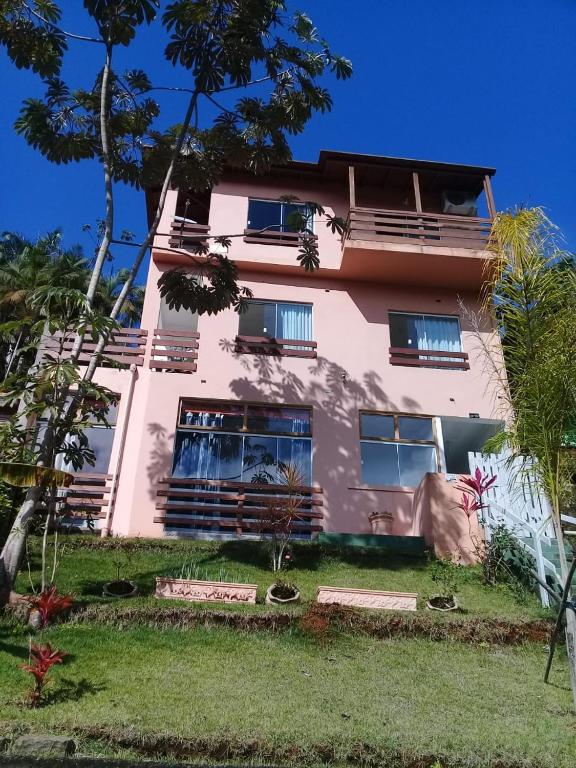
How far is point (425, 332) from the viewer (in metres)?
15.8

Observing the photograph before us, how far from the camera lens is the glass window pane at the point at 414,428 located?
14295 millimetres

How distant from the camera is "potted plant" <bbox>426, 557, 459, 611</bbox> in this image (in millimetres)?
8492

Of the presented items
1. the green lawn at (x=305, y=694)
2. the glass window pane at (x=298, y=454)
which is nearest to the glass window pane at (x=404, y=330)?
the glass window pane at (x=298, y=454)

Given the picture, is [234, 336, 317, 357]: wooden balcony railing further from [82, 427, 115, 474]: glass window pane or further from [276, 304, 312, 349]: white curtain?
[82, 427, 115, 474]: glass window pane

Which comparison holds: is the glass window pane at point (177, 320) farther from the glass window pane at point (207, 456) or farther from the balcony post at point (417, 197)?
the balcony post at point (417, 197)

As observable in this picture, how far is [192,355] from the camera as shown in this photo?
47.0ft

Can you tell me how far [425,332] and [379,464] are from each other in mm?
4036

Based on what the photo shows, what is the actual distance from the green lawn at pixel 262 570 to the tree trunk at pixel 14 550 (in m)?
0.84

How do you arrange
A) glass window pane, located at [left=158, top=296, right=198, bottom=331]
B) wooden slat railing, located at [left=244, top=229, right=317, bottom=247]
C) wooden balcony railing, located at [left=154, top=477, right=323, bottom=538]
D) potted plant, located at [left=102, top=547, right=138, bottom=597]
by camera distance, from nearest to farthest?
potted plant, located at [left=102, top=547, right=138, bottom=597] < wooden balcony railing, located at [left=154, top=477, right=323, bottom=538] < glass window pane, located at [left=158, top=296, right=198, bottom=331] < wooden slat railing, located at [left=244, top=229, right=317, bottom=247]

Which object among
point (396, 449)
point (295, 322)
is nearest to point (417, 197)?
point (295, 322)

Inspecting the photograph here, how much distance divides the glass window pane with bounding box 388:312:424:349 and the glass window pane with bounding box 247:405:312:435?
328cm

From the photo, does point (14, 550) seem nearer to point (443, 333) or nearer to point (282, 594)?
point (282, 594)

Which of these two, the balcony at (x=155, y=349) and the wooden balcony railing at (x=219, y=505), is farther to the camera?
the balcony at (x=155, y=349)

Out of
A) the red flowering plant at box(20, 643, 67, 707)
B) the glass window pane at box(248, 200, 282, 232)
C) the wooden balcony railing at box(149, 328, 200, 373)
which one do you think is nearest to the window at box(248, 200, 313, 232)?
the glass window pane at box(248, 200, 282, 232)
